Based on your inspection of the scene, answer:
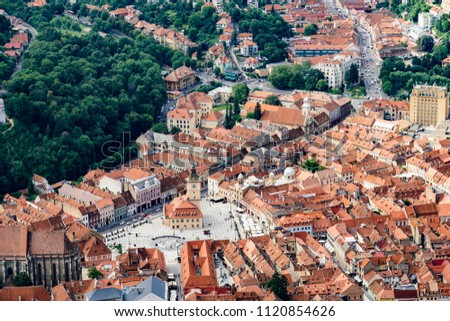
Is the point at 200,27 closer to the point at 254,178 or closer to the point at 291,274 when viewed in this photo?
the point at 254,178

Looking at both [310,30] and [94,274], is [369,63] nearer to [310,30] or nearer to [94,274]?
[310,30]

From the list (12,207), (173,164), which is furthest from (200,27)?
(12,207)

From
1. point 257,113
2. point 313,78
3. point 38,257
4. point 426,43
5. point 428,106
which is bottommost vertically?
point 313,78

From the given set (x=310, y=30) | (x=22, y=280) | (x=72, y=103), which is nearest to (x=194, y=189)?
(x=22, y=280)

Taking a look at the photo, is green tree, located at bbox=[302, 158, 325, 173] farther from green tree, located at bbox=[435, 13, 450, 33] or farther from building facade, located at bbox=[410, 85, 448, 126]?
green tree, located at bbox=[435, 13, 450, 33]

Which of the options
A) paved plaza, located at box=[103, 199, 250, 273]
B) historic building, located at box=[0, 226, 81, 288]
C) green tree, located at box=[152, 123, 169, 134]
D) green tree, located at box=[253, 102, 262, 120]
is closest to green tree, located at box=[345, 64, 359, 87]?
green tree, located at box=[253, 102, 262, 120]
